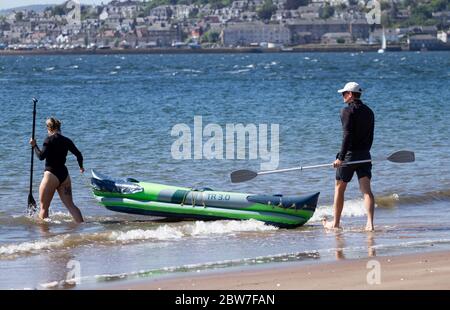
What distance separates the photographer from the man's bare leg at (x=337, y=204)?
13680 millimetres

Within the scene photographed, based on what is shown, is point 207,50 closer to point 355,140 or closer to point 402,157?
point 402,157

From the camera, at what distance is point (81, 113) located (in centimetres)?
4009

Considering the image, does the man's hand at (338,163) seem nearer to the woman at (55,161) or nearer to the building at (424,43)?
the woman at (55,161)

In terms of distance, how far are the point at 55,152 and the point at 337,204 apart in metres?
3.51

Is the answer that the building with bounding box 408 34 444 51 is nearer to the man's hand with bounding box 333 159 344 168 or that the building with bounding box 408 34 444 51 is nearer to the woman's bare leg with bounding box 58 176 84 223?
the woman's bare leg with bounding box 58 176 84 223

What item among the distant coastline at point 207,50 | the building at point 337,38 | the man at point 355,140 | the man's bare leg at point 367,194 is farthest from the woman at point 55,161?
the building at point 337,38

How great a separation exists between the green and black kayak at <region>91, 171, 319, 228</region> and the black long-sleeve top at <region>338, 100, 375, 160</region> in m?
1.02

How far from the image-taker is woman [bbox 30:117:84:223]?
1458 centimetres

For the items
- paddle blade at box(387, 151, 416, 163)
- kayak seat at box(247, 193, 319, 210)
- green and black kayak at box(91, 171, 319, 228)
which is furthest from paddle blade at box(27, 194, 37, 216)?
paddle blade at box(387, 151, 416, 163)

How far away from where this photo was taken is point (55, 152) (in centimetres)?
1462

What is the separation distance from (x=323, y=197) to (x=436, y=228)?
3.91 meters

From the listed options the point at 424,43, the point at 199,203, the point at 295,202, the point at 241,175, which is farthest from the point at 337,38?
the point at 295,202
